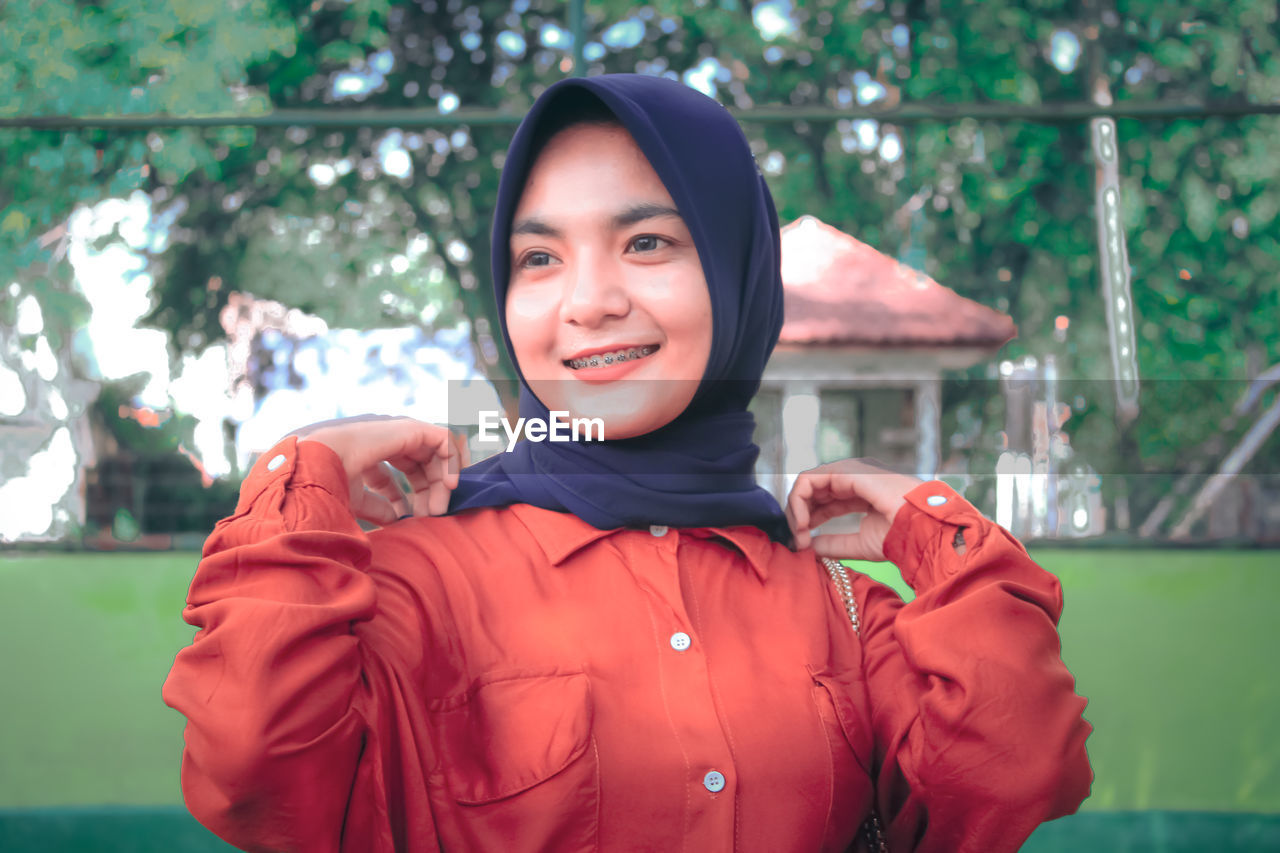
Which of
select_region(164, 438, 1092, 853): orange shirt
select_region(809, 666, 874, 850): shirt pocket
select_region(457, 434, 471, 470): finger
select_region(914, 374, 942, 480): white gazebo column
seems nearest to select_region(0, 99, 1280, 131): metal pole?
select_region(914, 374, 942, 480): white gazebo column

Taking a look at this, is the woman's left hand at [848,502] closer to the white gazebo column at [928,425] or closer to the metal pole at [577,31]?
the metal pole at [577,31]

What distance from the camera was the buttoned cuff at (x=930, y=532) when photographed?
1.08 m

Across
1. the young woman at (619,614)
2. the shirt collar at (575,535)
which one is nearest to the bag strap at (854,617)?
the young woman at (619,614)

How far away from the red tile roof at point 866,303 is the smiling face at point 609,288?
116 inches

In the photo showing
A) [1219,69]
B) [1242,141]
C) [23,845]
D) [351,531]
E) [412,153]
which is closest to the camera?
[351,531]

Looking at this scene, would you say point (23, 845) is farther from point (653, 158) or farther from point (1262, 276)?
point (1262, 276)

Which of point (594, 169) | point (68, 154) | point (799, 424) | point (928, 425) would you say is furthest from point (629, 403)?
point (68, 154)

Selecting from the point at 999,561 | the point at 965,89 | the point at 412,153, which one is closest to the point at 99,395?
the point at 412,153

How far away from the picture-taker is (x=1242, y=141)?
3676 mm

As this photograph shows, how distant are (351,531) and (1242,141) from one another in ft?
13.4

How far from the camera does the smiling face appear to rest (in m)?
1.04

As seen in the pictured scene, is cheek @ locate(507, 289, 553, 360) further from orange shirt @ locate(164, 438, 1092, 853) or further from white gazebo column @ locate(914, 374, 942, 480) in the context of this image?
white gazebo column @ locate(914, 374, 942, 480)

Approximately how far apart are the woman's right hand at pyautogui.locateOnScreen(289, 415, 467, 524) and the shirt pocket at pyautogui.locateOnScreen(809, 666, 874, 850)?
51 cm

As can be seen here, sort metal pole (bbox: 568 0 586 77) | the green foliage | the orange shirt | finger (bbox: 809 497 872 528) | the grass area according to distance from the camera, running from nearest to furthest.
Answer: the orange shirt → finger (bbox: 809 497 872 528) → metal pole (bbox: 568 0 586 77) → the grass area → the green foliage
